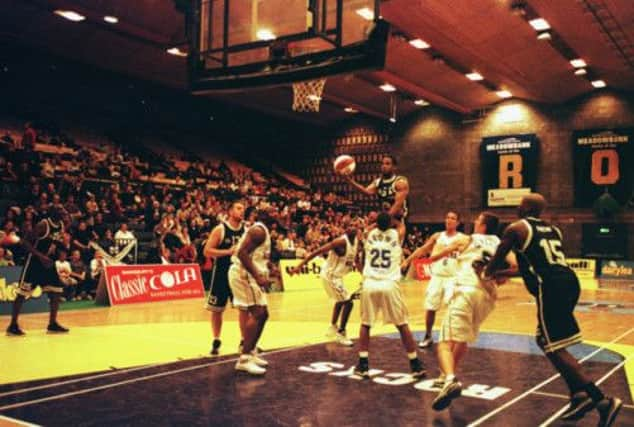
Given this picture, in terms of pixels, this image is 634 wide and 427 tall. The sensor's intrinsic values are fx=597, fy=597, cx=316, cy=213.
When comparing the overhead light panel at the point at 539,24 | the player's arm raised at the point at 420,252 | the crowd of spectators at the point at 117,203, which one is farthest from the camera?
the overhead light panel at the point at 539,24

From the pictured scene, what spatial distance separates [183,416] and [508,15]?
17.6 metres

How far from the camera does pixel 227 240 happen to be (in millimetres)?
7840

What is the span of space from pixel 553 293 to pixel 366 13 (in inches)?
205

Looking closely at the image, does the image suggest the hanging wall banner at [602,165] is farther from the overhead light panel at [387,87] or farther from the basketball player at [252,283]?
the basketball player at [252,283]

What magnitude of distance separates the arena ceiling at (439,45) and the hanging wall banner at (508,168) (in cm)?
214

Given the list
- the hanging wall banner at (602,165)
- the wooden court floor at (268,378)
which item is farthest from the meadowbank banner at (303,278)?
the hanging wall banner at (602,165)

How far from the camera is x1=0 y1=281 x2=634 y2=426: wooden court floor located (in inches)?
199

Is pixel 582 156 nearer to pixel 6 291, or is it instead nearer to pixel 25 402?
pixel 6 291

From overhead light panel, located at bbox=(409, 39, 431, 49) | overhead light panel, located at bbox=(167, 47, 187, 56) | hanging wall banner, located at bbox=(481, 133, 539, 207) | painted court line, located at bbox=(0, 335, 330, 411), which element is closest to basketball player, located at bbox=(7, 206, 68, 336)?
painted court line, located at bbox=(0, 335, 330, 411)

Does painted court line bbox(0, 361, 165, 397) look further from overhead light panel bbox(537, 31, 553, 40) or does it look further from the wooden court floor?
overhead light panel bbox(537, 31, 553, 40)

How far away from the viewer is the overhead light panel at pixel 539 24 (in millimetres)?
18984

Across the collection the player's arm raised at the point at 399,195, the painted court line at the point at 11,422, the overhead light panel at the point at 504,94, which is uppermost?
the overhead light panel at the point at 504,94

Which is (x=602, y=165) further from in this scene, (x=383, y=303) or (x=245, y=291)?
(x=245, y=291)

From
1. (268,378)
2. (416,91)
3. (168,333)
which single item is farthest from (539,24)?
(268,378)
